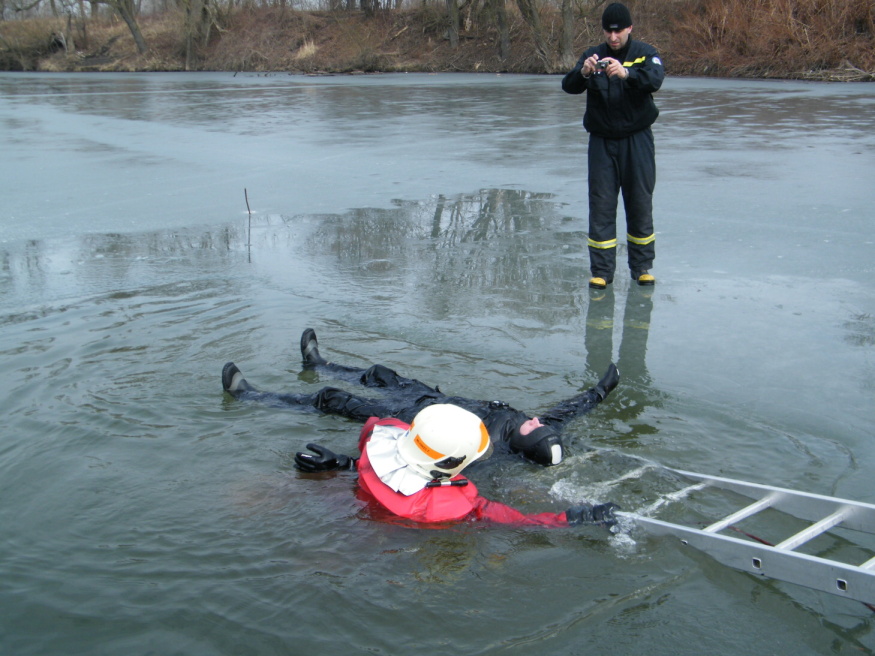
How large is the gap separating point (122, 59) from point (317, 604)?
4704 cm

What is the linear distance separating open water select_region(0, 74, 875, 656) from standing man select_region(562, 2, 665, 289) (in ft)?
0.98

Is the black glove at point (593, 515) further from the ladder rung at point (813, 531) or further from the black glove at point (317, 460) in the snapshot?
the black glove at point (317, 460)

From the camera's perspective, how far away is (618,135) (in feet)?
19.0

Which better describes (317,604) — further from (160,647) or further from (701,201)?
(701,201)

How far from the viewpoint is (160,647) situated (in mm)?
2715

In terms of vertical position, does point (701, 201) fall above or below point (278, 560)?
above

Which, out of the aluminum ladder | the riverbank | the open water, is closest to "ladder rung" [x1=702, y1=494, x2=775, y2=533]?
the aluminum ladder

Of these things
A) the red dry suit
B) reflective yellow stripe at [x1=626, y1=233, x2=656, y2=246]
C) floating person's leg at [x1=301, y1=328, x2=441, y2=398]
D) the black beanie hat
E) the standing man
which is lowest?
the red dry suit

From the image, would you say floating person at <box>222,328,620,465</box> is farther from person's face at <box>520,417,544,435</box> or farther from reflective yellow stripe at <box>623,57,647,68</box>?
reflective yellow stripe at <box>623,57,647,68</box>

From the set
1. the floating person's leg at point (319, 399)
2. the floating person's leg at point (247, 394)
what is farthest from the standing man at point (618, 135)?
the floating person's leg at point (247, 394)

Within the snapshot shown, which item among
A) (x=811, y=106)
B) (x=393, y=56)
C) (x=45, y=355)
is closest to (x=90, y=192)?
(x=45, y=355)

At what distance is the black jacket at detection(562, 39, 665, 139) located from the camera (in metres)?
5.47

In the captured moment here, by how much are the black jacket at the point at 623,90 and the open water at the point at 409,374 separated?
46.6 inches

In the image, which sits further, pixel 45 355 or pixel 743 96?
pixel 743 96
